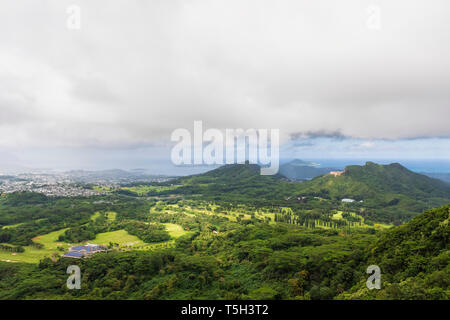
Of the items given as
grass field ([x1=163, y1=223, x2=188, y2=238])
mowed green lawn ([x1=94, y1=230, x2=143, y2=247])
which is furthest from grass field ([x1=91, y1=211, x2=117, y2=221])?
grass field ([x1=163, y1=223, x2=188, y2=238])

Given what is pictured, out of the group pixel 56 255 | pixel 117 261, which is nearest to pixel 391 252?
pixel 117 261

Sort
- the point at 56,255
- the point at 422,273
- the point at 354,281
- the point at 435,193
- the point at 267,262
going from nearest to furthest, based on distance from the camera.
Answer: the point at 422,273 < the point at 354,281 < the point at 267,262 < the point at 56,255 < the point at 435,193

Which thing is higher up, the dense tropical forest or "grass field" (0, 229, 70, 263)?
the dense tropical forest

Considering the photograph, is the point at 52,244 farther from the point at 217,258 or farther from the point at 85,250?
the point at 217,258

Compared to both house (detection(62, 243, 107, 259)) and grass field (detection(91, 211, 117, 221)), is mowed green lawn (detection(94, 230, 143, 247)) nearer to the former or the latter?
house (detection(62, 243, 107, 259))

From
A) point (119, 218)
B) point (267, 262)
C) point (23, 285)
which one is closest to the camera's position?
point (23, 285)

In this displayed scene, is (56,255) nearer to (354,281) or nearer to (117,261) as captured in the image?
(117,261)

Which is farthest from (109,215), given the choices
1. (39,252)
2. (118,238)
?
(39,252)

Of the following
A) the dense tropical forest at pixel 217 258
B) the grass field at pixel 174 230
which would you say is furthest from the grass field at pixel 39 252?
the grass field at pixel 174 230

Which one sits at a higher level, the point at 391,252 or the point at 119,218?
the point at 391,252

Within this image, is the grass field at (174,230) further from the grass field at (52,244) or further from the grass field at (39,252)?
the grass field at (39,252)
